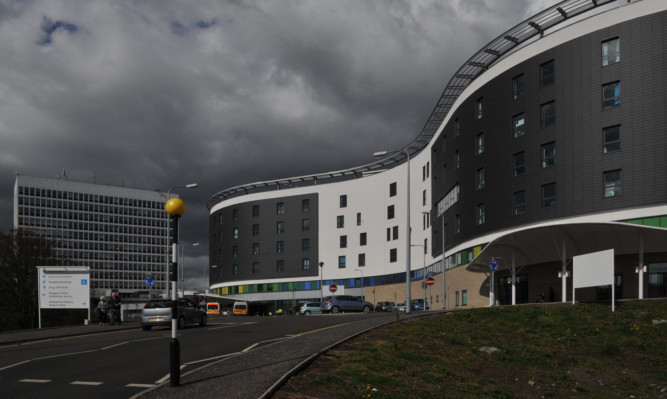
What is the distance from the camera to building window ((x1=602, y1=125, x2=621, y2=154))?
1594 inches

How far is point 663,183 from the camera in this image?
3784 cm

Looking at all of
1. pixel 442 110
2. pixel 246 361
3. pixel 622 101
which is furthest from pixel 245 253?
pixel 246 361

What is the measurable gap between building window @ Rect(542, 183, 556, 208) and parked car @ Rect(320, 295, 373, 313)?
1551cm

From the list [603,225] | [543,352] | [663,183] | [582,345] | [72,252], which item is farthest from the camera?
[72,252]

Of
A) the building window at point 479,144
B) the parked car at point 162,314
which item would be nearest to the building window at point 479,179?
the building window at point 479,144

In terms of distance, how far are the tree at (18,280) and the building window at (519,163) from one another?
125 ft

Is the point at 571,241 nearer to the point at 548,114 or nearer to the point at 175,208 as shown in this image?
the point at 548,114

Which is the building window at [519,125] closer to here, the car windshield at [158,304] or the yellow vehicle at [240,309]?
the car windshield at [158,304]

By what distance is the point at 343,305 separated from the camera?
164ft

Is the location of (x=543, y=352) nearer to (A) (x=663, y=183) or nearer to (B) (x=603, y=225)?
(B) (x=603, y=225)

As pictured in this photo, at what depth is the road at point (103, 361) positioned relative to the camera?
12.2 m

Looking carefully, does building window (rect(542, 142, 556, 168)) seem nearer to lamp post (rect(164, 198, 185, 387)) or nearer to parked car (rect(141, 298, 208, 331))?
parked car (rect(141, 298, 208, 331))

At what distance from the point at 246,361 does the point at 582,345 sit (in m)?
11.2

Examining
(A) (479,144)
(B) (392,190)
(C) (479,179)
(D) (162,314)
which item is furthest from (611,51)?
(B) (392,190)
